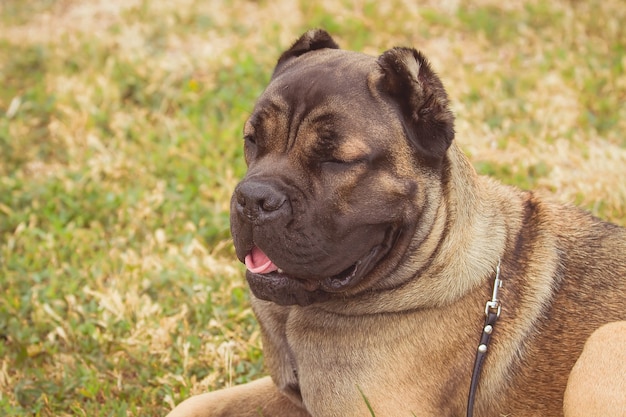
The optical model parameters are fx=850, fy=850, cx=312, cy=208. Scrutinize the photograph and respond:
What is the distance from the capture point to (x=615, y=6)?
347 inches

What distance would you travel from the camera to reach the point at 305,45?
4.27m

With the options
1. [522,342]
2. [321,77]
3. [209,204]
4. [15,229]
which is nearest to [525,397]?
[522,342]

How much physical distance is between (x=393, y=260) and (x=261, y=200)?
0.68 m

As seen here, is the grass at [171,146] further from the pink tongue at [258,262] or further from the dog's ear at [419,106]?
the dog's ear at [419,106]

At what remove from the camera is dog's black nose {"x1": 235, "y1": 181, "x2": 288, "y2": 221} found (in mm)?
3520

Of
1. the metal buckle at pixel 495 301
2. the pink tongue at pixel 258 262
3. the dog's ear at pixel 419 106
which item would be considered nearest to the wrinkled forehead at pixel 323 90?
the dog's ear at pixel 419 106

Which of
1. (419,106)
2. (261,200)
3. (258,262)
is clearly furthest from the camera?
(258,262)

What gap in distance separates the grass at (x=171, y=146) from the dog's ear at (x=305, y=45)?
1740 mm

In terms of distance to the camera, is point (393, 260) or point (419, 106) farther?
point (393, 260)

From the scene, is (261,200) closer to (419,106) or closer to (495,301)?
(419,106)

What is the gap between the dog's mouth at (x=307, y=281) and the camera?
12.1ft

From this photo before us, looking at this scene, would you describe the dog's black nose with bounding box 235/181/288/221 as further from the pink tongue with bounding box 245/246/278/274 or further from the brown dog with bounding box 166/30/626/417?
the pink tongue with bounding box 245/246/278/274

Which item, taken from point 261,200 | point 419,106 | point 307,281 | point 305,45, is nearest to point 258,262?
point 307,281

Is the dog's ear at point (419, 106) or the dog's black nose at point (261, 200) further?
the dog's ear at point (419, 106)
